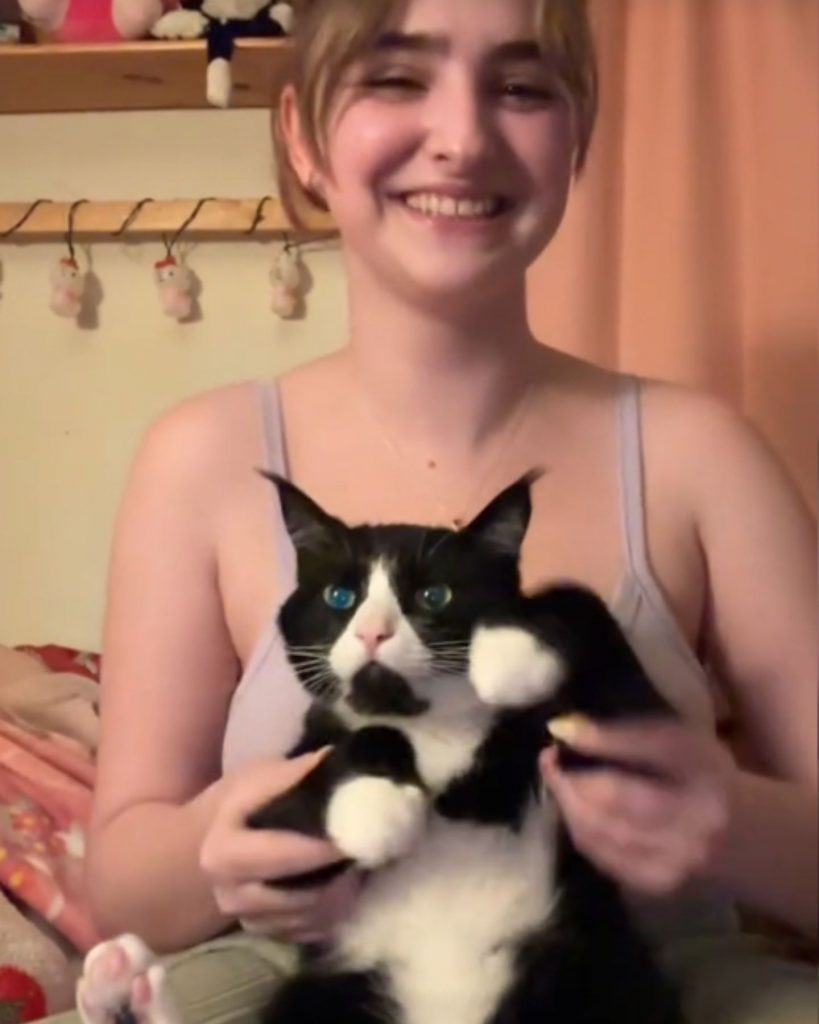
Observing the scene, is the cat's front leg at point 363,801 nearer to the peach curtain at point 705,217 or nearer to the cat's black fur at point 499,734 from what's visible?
the cat's black fur at point 499,734

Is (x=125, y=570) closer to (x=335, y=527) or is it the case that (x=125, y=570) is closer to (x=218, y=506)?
(x=218, y=506)

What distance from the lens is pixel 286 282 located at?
1336mm

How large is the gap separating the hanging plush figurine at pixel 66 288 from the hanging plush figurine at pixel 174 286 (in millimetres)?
84

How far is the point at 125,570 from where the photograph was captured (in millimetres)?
702

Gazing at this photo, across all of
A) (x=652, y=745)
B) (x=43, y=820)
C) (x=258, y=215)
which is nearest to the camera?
(x=652, y=745)

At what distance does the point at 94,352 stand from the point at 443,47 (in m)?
Result: 0.93

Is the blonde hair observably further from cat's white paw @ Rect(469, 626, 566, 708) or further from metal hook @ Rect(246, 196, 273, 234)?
metal hook @ Rect(246, 196, 273, 234)

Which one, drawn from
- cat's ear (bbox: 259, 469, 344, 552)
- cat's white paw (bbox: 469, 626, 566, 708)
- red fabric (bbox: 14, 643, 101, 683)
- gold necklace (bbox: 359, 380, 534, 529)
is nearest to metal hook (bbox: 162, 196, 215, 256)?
red fabric (bbox: 14, 643, 101, 683)

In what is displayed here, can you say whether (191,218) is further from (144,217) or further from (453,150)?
(453,150)

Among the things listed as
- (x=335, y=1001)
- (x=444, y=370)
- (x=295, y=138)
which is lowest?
(x=335, y=1001)

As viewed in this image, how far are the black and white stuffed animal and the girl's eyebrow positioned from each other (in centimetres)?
68

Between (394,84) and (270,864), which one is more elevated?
(394,84)

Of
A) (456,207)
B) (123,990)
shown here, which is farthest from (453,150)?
(123,990)

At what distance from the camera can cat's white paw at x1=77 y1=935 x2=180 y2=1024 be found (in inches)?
18.5
